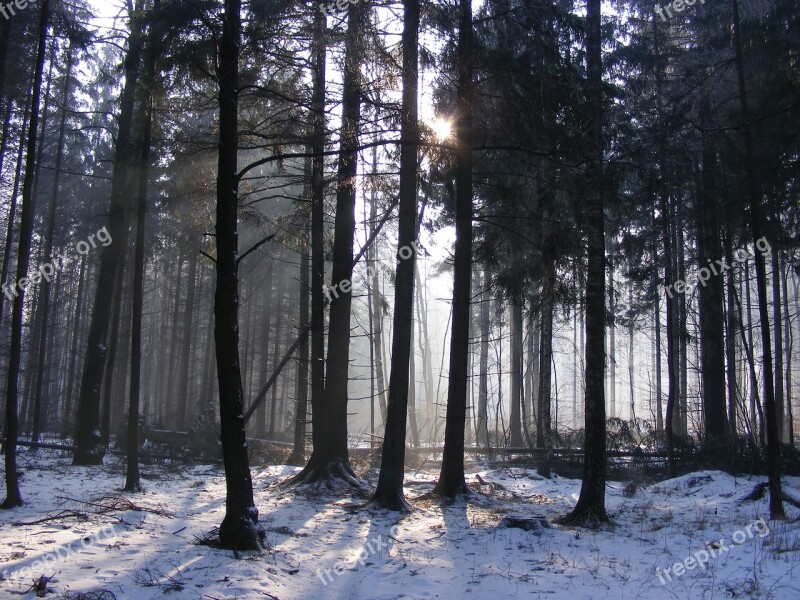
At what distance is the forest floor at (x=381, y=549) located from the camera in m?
5.88

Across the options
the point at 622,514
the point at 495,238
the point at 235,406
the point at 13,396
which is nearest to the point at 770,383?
the point at 622,514

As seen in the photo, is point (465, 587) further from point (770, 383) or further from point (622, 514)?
point (770, 383)

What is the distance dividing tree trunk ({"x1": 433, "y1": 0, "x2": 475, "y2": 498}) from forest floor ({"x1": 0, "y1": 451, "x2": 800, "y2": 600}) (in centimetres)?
71

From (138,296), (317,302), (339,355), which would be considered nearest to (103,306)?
(138,296)

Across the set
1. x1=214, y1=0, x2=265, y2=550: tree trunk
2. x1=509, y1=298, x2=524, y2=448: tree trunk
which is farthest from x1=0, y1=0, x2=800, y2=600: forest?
x1=509, y1=298, x2=524, y2=448: tree trunk

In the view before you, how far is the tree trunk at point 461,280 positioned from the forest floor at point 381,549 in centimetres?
71

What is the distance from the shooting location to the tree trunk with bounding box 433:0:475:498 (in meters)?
11.1

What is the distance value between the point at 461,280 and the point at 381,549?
5.68m

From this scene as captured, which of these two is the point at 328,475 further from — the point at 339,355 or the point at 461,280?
the point at 461,280

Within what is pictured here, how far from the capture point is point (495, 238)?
1294 centimetres

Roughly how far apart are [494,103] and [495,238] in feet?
9.64

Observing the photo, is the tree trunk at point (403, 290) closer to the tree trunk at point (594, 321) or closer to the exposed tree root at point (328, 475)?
the exposed tree root at point (328, 475)

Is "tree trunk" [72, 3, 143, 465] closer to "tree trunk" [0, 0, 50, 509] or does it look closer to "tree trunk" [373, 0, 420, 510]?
"tree trunk" [0, 0, 50, 509]

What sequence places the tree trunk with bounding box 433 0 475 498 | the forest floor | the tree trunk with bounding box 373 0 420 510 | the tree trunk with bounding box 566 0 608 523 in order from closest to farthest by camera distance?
the forest floor, the tree trunk with bounding box 566 0 608 523, the tree trunk with bounding box 373 0 420 510, the tree trunk with bounding box 433 0 475 498
